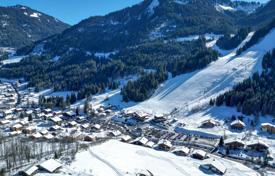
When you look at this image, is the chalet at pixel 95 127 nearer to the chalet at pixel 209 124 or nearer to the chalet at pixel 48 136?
the chalet at pixel 48 136

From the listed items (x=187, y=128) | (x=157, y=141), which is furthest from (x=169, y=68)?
(x=157, y=141)

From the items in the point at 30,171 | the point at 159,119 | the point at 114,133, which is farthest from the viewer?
the point at 159,119

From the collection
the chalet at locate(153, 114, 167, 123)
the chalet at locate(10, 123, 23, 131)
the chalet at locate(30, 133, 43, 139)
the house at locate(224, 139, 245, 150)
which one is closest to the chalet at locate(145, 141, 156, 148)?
the house at locate(224, 139, 245, 150)

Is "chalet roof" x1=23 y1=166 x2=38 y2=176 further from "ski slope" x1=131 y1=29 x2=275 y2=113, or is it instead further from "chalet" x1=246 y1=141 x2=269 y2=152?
"ski slope" x1=131 y1=29 x2=275 y2=113

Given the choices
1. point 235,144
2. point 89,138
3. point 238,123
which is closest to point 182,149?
point 235,144

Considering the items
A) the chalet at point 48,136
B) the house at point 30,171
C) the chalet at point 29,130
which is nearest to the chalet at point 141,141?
the chalet at point 48,136

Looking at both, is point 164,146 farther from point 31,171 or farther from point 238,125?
point 31,171
